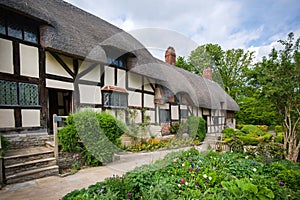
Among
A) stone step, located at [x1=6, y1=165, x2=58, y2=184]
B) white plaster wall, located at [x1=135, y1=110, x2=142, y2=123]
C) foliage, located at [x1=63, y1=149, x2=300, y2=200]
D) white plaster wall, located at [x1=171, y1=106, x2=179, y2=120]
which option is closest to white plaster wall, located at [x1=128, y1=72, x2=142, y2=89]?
white plaster wall, located at [x1=135, y1=110, x2=142, y2=123]

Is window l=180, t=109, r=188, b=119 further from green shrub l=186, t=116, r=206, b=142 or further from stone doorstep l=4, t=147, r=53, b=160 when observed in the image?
stone doorstep l=4, t=147, r=53, b=160

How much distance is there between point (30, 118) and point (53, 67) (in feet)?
5.68

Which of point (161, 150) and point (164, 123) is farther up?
point (164, 123)

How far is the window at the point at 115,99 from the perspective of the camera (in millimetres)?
7223

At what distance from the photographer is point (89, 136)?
4949mm

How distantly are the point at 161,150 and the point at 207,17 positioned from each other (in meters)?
6.27

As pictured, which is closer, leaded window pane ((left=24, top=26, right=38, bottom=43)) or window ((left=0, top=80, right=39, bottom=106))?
window ((left=0, top=80, right=39, bottom=106))

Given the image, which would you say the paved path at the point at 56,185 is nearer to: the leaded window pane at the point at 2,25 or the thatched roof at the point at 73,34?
the thatched roof at the point at 73,34

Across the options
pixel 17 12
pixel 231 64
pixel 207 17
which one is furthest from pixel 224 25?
pixel 231 64

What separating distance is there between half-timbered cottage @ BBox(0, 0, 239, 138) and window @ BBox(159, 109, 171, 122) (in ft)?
0.20

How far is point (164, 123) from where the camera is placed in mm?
10469

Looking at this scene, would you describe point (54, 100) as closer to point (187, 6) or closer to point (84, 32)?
point (84, 32)

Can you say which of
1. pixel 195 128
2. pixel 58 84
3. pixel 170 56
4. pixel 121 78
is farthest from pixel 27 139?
pixel 170 56

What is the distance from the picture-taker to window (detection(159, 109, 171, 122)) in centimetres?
1029
